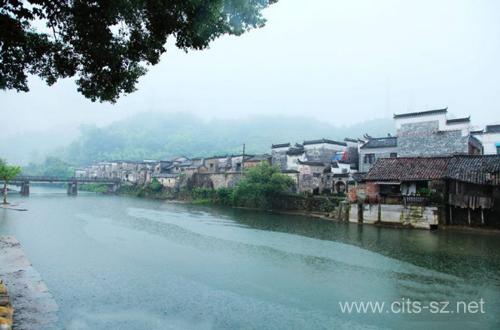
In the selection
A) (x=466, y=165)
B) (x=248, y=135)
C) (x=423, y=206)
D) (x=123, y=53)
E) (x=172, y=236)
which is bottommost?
(x=172, y=236)

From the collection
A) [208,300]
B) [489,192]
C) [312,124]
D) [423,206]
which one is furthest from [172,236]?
[312,124]

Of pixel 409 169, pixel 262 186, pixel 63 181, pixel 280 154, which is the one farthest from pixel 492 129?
pixel 63 181

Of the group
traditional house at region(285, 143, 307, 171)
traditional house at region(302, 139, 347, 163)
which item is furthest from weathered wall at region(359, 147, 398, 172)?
traditional house at region(285, 143, 307, 171)

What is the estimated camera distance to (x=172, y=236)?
21266 mm

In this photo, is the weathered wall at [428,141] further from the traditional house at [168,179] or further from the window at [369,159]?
the traditional house at [168,179]

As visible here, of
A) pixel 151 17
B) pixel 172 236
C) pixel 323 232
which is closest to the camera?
pixel 151 17

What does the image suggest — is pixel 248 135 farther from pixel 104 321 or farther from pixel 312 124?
pixel 104 321

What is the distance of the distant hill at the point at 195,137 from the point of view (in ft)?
352

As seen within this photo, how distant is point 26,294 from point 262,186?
2834cm

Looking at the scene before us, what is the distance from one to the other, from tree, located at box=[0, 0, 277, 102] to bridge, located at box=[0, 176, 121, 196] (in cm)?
5344

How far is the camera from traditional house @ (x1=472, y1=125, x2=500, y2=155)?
98.3 feet

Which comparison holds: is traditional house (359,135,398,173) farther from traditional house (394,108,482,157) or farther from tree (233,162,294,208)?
tree (233,162,294,208)

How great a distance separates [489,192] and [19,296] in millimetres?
25112

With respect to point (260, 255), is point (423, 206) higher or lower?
higher
